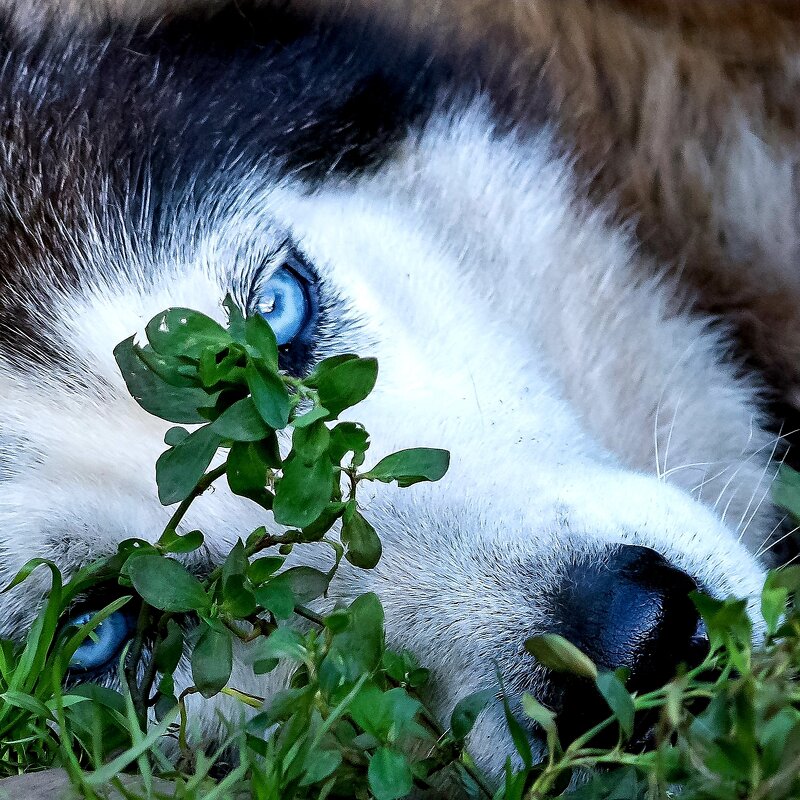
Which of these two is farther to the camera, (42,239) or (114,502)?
(42,239)

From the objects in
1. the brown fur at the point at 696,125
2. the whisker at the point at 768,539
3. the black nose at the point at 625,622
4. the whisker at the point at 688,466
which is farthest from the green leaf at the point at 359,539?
the brown fur at the point at 696,125

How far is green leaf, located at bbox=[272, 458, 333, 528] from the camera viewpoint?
816mm

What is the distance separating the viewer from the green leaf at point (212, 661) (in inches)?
32.3

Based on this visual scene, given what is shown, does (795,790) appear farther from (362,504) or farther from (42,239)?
(42,239)

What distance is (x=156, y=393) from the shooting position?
34.6 inches

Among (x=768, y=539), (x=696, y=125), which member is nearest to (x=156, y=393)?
(x=768, y=539)

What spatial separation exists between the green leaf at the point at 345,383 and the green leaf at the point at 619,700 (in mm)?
308

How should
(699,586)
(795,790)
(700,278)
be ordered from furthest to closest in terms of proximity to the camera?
1. (700,278)
2. (699,586)
3. (795,790)

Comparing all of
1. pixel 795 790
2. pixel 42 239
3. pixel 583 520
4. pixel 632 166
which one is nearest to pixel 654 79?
pixel 632 166

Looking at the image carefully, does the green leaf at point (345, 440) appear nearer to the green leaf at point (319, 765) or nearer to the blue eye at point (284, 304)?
the green leaf at point (319, 765)

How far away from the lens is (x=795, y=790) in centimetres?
64

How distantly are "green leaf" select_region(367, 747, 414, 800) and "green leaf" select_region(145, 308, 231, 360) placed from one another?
0.36 metres

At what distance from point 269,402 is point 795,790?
0.48 m

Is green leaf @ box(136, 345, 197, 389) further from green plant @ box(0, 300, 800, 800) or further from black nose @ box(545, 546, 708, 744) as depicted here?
black nose @ box(545, 546, 708, 744)
